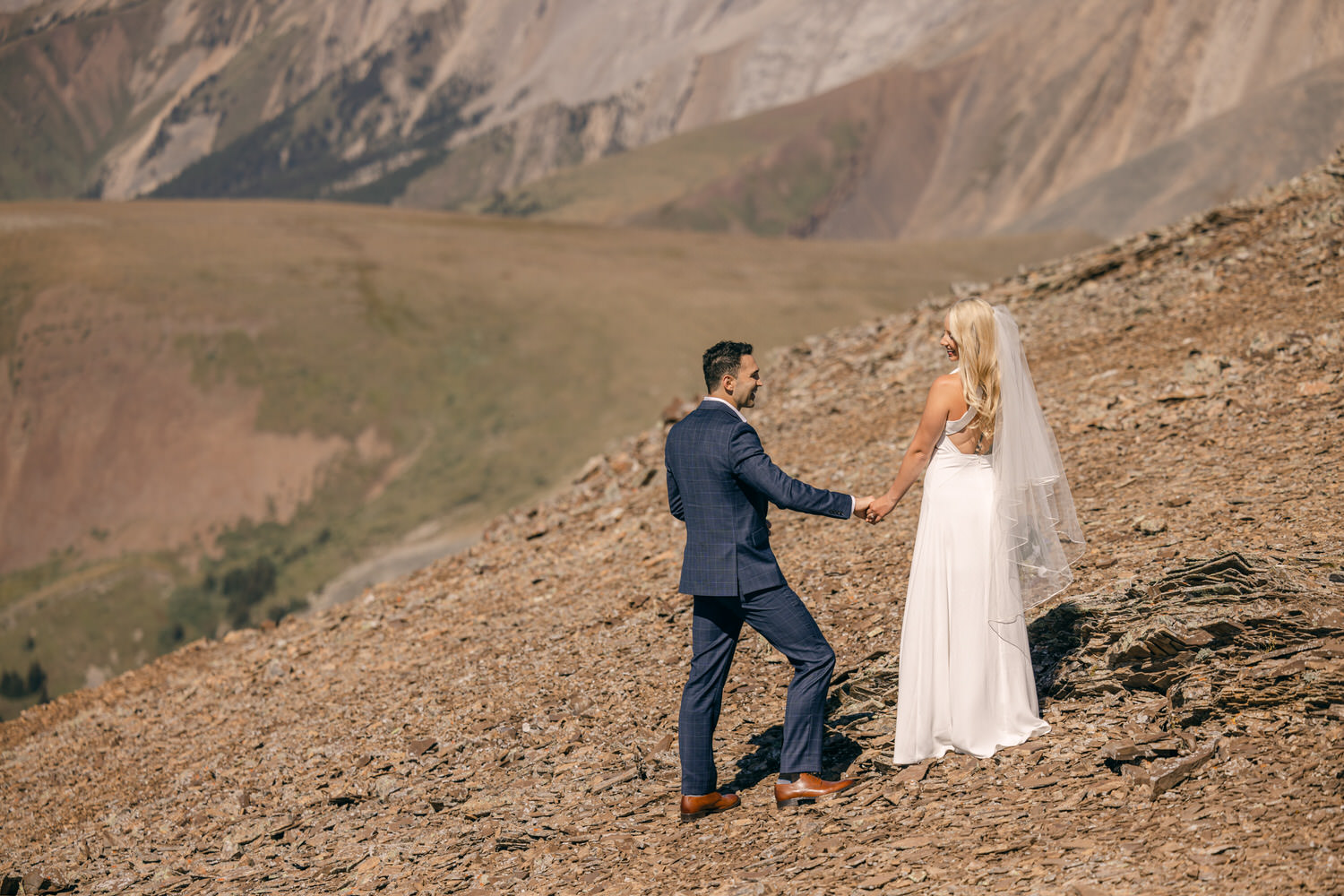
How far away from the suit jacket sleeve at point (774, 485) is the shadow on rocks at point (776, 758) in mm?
1448

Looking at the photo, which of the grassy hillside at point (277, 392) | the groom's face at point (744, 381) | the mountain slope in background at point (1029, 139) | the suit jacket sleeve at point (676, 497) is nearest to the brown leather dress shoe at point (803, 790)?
the suit jacket sleeve at point (676, 497)

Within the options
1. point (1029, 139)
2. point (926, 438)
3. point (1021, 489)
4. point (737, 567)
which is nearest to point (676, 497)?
point (737, 567)

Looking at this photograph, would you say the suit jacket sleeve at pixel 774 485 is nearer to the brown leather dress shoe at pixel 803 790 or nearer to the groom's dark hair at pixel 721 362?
the groom's dark hair at pixel 721 362

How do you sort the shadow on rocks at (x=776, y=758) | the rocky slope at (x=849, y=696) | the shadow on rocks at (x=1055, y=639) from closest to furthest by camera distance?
the rocky slope at (x=849, y=696)
the shadow on rocks at (x=776, y=758)
the shadow on rocks at (x=1055, y=639)

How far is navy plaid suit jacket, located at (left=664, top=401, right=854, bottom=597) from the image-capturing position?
222 inches

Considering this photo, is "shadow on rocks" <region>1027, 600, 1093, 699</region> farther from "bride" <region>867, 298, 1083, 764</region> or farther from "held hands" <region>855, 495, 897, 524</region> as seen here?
"held hands" <region>855, 495, 897, 524</region>

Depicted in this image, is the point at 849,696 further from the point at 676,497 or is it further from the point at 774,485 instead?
the point at 774,485

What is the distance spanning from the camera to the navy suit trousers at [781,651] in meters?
5.73

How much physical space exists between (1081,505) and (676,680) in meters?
3.82

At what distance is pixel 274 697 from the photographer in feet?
37.1

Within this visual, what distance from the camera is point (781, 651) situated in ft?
18.9

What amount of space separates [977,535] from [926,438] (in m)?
0.56

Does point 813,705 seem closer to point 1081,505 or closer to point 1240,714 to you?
point 1240,714

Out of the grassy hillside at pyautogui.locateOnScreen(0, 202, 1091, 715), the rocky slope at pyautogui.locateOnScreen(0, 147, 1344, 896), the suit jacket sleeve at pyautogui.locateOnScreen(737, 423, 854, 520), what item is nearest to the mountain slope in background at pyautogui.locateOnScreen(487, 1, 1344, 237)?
the grassy hillside at pyautogui.locateOnScreen(0, 202, 1091, 715)
